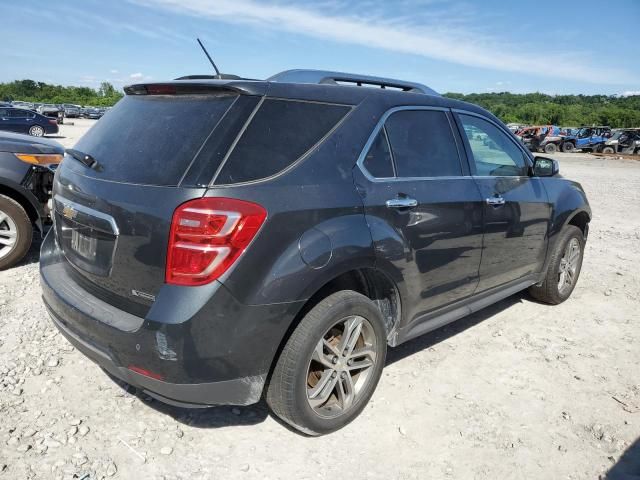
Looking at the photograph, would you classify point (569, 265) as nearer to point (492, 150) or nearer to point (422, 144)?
point (492, 150)

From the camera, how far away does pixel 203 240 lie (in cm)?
213

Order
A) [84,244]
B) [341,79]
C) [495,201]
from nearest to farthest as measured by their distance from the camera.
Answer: [84,244] < [341,79] < [495,201]

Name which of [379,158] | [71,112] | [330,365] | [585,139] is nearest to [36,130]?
[379,158]

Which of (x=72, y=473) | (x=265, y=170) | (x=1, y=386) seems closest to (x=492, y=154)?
(x=265, y=170)

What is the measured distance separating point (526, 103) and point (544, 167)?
112 meters

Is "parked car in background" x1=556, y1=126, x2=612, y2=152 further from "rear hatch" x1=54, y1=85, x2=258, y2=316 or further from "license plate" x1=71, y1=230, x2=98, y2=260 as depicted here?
"license plate" x1=71, y1=230, x2=98, y2=260

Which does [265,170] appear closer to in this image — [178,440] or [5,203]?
[178,440]

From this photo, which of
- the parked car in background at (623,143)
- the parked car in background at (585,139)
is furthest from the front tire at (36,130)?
the parked car in background at (623,143)

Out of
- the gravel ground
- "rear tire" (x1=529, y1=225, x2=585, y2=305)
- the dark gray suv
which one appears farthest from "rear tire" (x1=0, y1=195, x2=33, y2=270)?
"rear tire" (x1=529, y1=225, x2=585, y2=305)

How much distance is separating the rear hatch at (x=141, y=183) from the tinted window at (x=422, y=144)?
987 millimetres

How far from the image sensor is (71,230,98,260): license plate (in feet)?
8.16

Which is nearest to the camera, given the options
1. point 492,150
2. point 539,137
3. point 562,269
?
point 492,150

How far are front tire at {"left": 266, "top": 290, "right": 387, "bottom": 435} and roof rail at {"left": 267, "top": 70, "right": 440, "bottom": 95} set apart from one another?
1.19m

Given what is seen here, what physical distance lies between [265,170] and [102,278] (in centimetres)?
95
